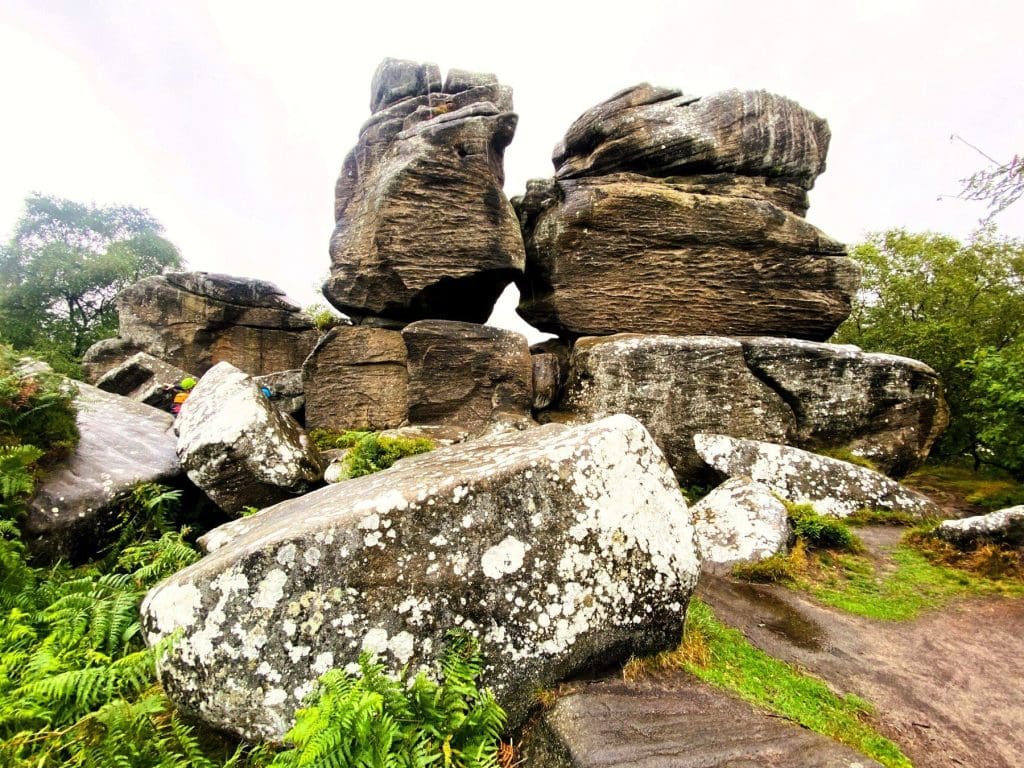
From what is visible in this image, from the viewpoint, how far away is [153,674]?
367 centimetres

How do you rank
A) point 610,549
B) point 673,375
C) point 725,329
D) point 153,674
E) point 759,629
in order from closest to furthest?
point 153,674
point 610,549
point 759,629
point 673,375
point 725,329

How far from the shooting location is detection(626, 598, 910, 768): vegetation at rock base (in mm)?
3520

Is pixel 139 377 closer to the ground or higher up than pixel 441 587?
higher up

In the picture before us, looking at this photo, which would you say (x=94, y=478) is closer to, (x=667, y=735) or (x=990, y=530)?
(x=667, y=735)

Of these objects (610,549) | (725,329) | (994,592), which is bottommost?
(994,592)

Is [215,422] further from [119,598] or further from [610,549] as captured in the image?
[610,549]

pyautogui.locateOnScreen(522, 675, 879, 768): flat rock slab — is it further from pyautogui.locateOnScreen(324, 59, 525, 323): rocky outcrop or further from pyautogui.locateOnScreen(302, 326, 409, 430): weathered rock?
pyautogui.locateOnScreen(324, 59, 525, 323): rocky outcrop

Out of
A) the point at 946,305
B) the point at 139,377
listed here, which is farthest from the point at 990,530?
the point at 946,305

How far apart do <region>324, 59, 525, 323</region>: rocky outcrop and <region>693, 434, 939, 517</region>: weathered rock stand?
8.21m

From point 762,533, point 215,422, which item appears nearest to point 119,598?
point 215,422

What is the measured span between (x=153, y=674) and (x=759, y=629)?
629cm

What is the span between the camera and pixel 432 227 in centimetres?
1295

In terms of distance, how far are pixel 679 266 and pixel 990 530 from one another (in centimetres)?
931

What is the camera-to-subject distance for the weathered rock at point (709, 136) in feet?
48.0
